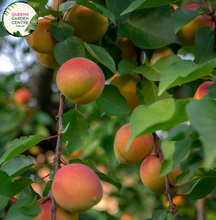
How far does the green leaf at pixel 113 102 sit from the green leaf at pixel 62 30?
0.17 meters

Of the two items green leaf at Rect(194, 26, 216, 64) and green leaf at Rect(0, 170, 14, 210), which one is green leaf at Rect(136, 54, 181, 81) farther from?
green leaf at Rect(0, 170, 14, 210)

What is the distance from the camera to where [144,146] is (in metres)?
0.59

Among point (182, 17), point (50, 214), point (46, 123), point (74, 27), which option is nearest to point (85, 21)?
point (74, 27)

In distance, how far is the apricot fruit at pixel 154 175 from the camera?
562 mm

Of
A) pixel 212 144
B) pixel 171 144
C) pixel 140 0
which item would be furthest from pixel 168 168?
pixel 140 0

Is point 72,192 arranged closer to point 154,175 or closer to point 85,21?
point 154,175

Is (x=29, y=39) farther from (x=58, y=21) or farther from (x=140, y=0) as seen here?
(x=140, y=0)

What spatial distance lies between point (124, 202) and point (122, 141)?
155cm

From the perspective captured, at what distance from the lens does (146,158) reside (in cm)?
61

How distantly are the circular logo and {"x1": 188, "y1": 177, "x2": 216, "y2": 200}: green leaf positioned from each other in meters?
0.54

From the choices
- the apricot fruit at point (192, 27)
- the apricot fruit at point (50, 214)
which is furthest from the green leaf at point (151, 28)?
the apricot fruit at point (50, 214)

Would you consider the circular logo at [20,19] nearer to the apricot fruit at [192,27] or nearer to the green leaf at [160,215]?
the apricot fruit at [192,27]

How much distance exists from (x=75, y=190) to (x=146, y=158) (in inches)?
9.5

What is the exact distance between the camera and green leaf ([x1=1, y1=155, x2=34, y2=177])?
0.50 metres
